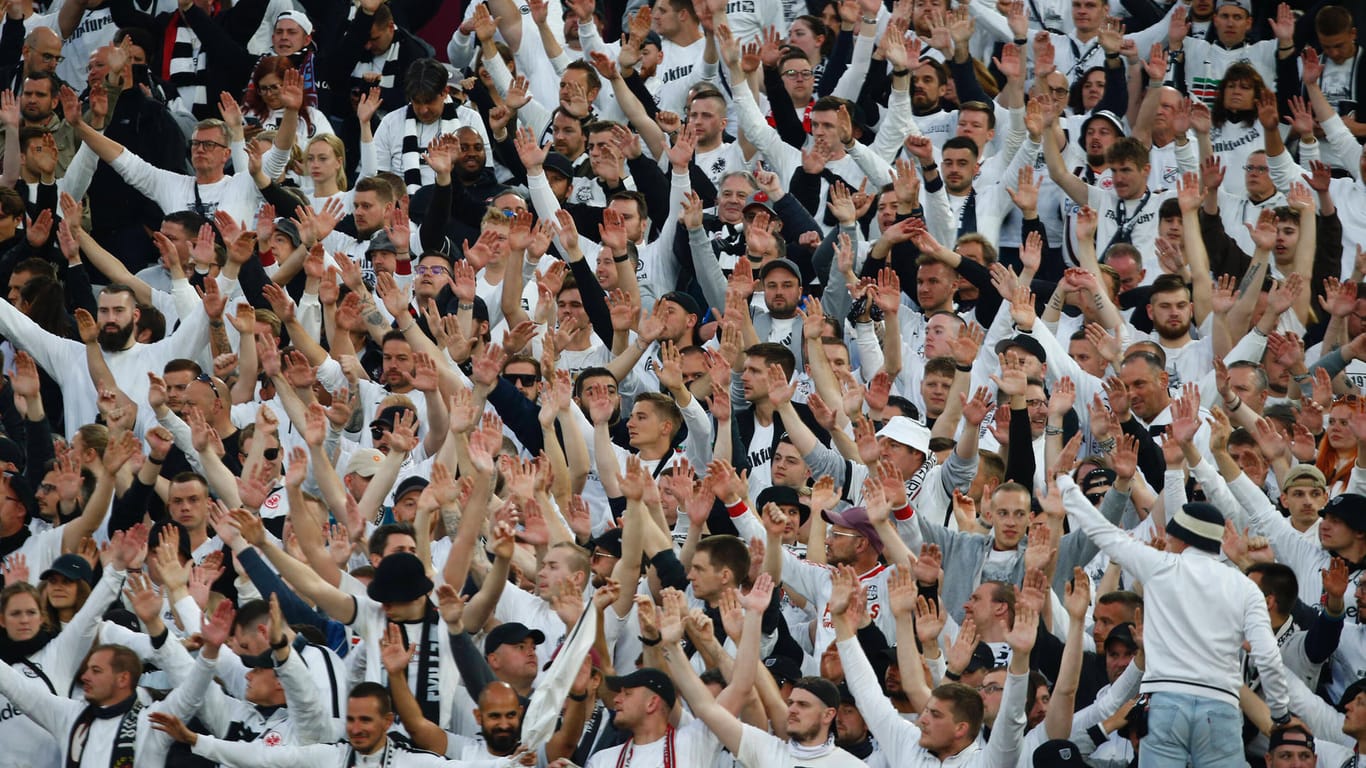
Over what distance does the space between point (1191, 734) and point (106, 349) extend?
6.73 meters

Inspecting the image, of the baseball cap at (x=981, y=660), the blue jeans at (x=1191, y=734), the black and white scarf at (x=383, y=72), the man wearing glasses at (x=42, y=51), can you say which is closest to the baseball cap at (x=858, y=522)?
the baseball cap at (x=981, y=660)

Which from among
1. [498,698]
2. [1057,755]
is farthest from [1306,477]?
[498,698]

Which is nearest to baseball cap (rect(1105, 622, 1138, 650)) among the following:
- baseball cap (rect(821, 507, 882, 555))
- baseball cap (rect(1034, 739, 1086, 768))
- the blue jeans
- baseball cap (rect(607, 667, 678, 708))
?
the blue jeans

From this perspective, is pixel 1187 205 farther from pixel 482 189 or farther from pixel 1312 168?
pixel 482 189

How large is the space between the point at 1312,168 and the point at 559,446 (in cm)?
521

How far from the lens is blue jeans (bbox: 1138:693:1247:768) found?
9.41m

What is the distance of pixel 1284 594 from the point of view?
10.2 meters

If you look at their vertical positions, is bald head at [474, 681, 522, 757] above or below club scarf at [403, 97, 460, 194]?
above

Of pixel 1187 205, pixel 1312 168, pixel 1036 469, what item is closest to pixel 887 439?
pixel 1036 469

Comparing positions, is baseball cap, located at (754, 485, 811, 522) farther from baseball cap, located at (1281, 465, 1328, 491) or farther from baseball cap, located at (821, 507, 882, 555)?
baseball cap, located at (1281, 465, 1328, 491)

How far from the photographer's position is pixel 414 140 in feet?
50.2

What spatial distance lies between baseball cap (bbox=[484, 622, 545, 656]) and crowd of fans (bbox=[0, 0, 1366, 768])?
0.08 feet

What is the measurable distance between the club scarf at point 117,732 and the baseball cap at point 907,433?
157 inches

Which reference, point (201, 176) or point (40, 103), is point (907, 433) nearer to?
point (201, 176)
